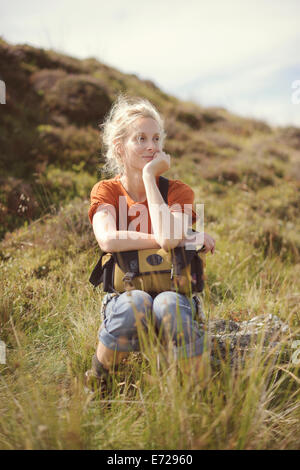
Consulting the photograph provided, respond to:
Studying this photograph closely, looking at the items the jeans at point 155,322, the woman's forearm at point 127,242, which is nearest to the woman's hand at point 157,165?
the woman's forearm at point 127,242

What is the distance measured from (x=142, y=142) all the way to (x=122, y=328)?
52.3 inches

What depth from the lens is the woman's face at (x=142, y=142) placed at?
2395 mm

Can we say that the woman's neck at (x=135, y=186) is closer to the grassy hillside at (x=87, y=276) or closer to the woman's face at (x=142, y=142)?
the woman's face at (x=142, y=142)

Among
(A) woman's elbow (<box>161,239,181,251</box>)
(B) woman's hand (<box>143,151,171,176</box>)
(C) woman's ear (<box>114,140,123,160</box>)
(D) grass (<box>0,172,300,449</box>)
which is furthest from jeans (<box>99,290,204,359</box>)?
(C) woman's ear (<box>114,140,123,160</box>)

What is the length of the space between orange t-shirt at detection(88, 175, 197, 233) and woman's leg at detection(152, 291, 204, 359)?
66cm

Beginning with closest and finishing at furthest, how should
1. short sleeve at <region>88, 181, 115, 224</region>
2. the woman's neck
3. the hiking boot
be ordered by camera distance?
the hiking boot, short sleeve at <region>88, 181, 115, 224</region>, the woman's neck

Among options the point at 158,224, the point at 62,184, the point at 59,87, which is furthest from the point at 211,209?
the point at 59,87

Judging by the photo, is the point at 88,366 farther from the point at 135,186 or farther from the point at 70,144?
the point at 70,144

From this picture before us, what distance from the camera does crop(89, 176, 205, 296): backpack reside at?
2.00 meters

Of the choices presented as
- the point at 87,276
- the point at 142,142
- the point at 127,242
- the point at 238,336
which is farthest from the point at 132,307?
the point at 87,276

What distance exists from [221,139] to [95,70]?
17.0ft

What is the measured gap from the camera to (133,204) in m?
2.44

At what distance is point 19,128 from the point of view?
6.57 meters

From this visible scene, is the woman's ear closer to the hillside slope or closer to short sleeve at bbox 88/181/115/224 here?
short sleeve at bbox 88/181/115/224
